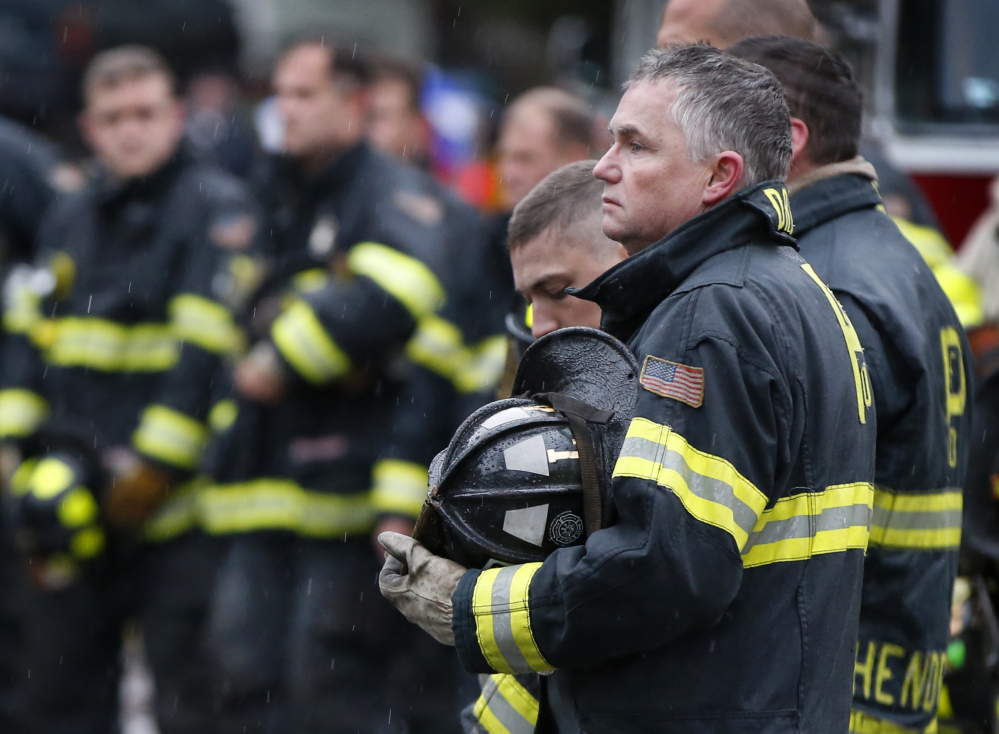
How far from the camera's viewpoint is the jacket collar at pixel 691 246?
7.10 ft

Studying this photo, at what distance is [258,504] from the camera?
195 inches

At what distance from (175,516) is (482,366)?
4.47 ft

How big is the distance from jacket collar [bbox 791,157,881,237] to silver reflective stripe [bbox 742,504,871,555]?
85 centimetres

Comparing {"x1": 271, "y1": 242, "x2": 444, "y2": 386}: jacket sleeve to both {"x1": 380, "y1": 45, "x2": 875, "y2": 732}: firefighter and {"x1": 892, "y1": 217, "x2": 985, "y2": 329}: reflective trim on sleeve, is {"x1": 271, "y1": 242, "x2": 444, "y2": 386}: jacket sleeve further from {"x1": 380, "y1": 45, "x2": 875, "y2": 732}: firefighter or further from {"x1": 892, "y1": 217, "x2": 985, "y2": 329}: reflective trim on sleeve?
{"x1": 380, "y1": 45, "x2": 875, "y2": 732}: firefighter

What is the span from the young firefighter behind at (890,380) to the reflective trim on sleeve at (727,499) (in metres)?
0.64

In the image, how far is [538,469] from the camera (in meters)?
2.08

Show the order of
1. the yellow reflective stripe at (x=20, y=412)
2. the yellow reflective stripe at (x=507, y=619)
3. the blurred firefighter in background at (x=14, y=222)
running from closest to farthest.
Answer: the yellow reflective stripe at (x=507, y=619)
the yellow reflective stripe at (x=20, y=412)
the blurred firefighter in background at (x=14, y=222)

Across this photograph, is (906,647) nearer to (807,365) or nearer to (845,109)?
(807,365)

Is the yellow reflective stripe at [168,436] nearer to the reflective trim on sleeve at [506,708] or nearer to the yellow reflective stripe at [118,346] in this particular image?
the yellow reflective stripe at [118,346]

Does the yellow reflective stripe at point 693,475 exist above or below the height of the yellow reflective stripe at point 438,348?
above

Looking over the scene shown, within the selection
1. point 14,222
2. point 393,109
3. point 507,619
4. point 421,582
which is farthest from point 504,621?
point 393,109

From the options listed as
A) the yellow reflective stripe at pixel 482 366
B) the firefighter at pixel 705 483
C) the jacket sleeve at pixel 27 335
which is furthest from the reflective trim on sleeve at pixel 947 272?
the jacket sleeve at pixel 27 335

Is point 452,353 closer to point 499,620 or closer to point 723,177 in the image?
point 723,177

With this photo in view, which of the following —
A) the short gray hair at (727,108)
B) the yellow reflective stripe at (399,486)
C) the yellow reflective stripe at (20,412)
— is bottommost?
the yellow reflective stripe at (20,412)
